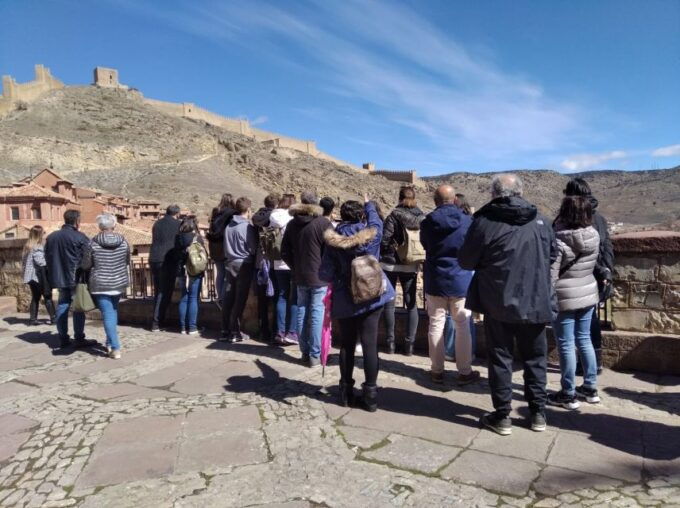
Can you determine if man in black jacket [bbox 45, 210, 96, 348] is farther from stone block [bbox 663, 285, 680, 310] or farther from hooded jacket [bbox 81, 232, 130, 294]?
stone block [bbox 663, 285, 680, 310]

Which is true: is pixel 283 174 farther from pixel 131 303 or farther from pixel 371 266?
pixel 371 266

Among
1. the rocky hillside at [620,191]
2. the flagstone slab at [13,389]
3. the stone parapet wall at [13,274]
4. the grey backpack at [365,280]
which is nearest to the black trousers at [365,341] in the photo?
the grey backpack at [365,280]

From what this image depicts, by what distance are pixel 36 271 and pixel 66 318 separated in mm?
2205

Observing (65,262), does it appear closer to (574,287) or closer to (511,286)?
(511,286)

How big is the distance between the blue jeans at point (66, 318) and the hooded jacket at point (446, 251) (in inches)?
177

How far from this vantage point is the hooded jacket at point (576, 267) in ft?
12.5

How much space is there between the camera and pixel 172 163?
61656mm

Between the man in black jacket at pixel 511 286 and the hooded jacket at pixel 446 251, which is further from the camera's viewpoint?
the hooded jacket at pixel 446 251

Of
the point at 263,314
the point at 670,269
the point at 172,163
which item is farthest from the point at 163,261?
the point at 172,163

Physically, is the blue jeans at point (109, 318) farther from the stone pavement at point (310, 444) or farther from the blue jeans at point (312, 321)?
the blue jeans at point (312, 321)

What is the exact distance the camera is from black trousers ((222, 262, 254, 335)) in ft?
20.7

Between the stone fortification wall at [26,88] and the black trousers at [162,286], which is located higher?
the stone fortification wall at [26,88]

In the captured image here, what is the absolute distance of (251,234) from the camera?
6184 millimetres

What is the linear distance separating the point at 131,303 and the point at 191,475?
5633mm
